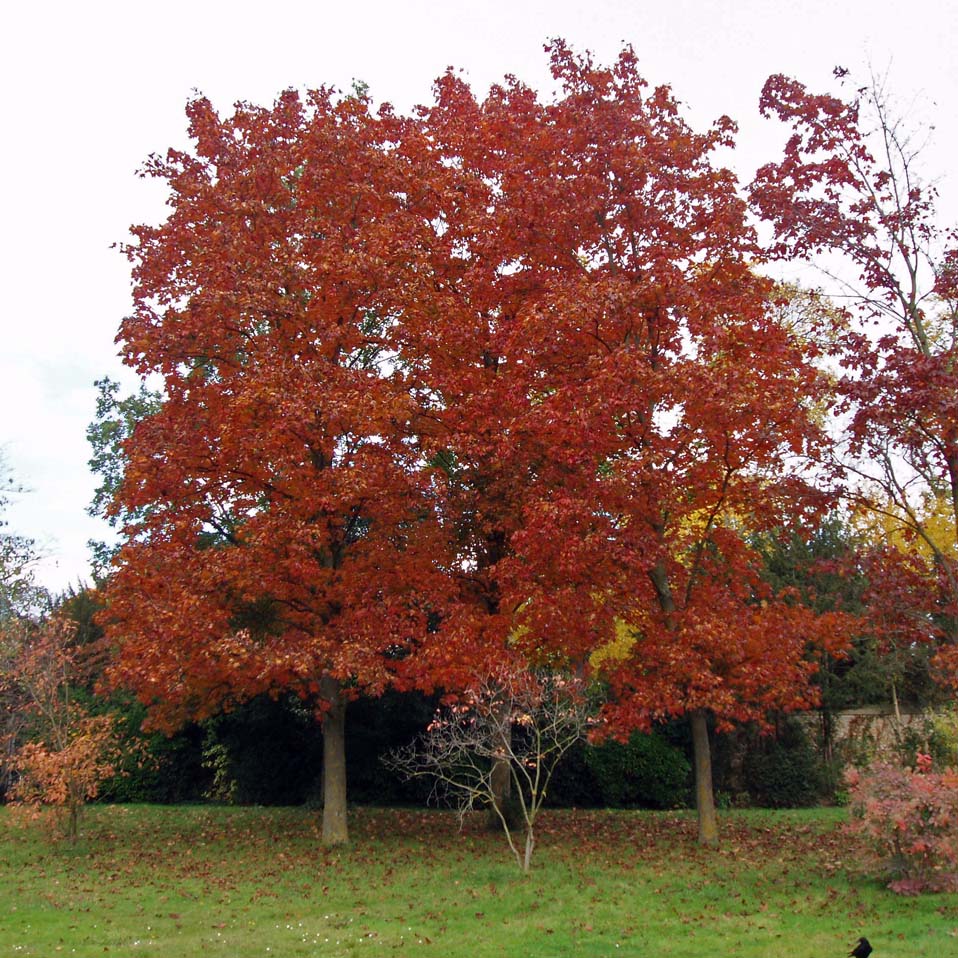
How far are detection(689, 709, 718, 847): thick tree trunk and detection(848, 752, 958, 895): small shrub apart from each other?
3.17 m

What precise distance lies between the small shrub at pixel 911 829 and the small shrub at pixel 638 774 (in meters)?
7.99

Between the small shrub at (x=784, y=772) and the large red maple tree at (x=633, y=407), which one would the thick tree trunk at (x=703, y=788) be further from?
the small shrub at (x=784, y=772)

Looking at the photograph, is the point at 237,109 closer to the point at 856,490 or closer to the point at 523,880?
the point at 856,490

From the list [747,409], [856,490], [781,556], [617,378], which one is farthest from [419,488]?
[781,556]

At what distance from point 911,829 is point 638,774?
28.4 ft

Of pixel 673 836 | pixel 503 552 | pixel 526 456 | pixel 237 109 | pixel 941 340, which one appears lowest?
pixel 673 836

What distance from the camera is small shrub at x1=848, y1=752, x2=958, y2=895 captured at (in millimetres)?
8852

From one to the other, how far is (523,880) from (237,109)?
1219 cm

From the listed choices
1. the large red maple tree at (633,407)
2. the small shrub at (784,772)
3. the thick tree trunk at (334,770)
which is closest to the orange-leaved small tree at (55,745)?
the thick tree trunk at (334,770)

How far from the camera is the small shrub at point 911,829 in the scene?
348 inches

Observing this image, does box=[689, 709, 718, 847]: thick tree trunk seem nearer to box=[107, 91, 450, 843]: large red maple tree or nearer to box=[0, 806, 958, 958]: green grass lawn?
box=[0, 806, 958, 958]: green grass lawn

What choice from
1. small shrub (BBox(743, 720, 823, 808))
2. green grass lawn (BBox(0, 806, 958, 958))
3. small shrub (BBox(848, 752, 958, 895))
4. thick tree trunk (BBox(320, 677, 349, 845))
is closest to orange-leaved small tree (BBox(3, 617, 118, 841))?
green grass lawn (BBox(0, 806, 958, 958))

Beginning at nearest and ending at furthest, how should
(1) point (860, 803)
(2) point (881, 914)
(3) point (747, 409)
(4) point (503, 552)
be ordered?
(2) point (881, 914)
(1) point (860, 803)
(3) point (747, 409)
(4) point (503, 552)

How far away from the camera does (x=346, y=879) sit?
10.9 meters
